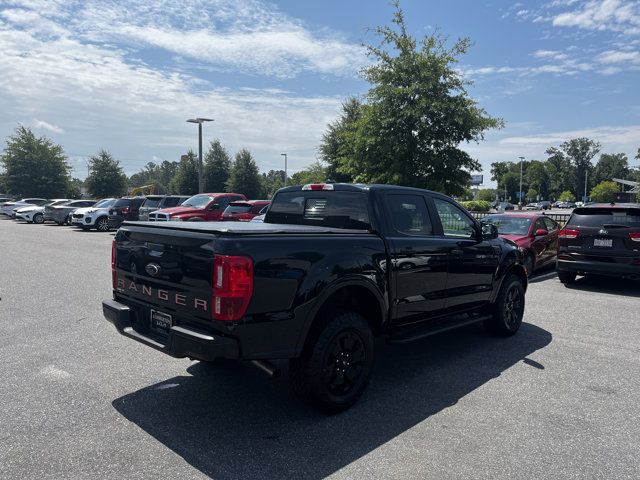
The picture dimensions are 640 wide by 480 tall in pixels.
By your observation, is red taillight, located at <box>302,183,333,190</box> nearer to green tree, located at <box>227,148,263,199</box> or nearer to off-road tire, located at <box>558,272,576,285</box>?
off-road tire, located at <box>558,272,576,285</box>

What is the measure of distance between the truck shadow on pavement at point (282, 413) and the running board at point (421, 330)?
0.40 meters

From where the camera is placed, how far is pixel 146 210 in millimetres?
22203

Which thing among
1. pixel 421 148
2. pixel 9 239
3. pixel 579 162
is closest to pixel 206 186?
pixel 9 239

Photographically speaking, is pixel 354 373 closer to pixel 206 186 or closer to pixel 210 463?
pixel 210 463

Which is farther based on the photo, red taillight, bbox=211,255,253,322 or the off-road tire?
the off-road tire

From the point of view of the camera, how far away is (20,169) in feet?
139

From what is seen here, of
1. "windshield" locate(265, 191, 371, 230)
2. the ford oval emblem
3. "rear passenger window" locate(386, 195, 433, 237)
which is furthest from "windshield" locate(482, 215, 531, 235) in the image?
the ford oval emblem

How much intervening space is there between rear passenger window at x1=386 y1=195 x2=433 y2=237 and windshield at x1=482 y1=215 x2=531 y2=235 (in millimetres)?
6707

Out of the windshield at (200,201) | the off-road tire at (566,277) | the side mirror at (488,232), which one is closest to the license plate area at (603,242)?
the off-road tire at (566,277)

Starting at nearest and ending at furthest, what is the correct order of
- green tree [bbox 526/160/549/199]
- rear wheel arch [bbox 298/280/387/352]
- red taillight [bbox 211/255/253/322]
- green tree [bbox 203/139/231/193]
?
red taillight [bbox 211/255/253/322] → rear wheel arch [bbox 298/280/387/352] → green tree [bbox 203/139/231/193] → green tree [bbox 526/160/549/199]

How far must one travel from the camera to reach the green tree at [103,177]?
46.3 m

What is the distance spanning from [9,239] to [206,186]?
33047mm

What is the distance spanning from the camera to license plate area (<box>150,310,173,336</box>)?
12.8ft

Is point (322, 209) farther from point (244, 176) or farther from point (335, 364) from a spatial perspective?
point (244, 176)
